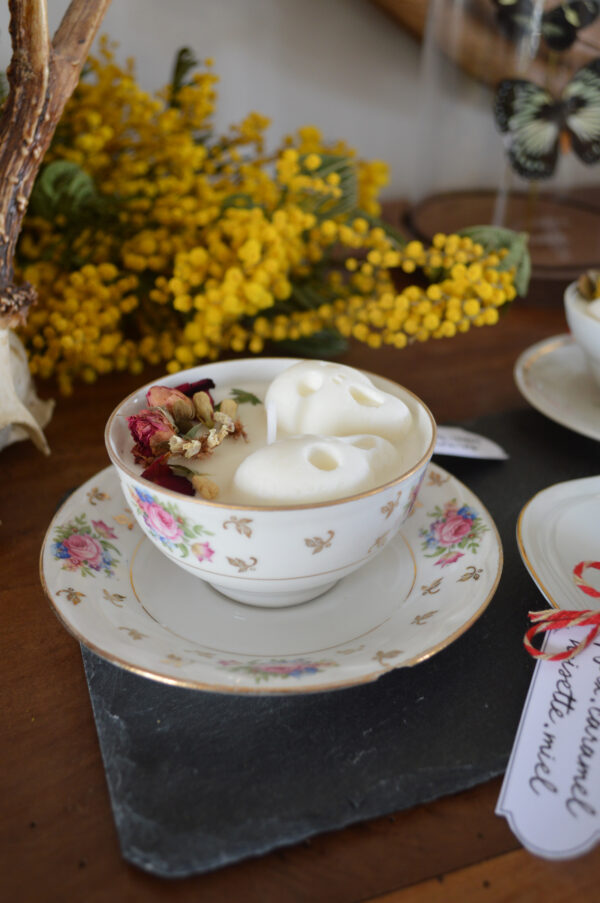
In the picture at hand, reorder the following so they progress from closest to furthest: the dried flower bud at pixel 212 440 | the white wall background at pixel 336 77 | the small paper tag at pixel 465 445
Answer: the dried flower bud at pixel 212 440 < the small paper tag at pixel 465 445 < the white wall background at pixel 336 77

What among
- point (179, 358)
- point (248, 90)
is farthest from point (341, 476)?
point (248, 90)

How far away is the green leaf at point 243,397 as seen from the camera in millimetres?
461

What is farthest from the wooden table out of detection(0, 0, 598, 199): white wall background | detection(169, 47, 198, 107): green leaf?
detection(0, 0, 598, 199): white wall background

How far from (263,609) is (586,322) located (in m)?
0.34

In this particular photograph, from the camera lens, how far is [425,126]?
0.94 meters

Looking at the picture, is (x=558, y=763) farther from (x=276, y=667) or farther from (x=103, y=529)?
(x=103, y=529)

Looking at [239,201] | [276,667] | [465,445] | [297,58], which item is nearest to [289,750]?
[276,667]

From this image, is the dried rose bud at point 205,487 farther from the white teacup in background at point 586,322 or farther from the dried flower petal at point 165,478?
the white teacup in background at point 586,322

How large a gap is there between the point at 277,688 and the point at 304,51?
0.89 metres

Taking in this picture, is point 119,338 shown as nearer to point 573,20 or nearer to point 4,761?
point 4,761

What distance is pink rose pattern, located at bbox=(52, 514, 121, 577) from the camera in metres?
0.42

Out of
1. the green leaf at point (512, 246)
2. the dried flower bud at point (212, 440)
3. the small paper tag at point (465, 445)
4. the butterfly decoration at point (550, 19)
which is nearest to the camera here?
the dried flower bud at point (212, 440)

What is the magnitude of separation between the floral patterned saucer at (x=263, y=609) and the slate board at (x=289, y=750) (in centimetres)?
3

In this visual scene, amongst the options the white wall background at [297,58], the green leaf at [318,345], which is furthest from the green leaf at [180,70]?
the green leaf at [318,345]
